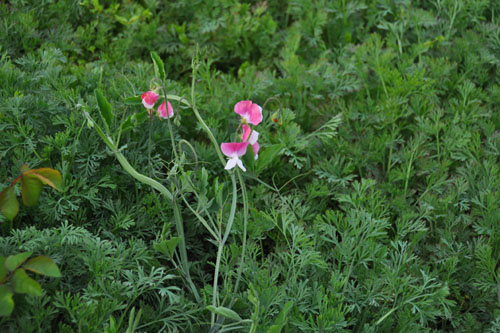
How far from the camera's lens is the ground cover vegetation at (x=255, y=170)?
1593mm

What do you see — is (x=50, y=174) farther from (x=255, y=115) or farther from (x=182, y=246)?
(x=255, y=115)

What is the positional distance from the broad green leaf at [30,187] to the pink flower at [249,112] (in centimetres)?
65

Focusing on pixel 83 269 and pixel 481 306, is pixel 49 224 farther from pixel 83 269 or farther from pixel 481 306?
pixel 481 306

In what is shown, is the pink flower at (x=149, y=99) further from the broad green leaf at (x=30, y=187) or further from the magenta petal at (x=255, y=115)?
the broad green leaf at (x=30, y=187)

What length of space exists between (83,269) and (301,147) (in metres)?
1.00

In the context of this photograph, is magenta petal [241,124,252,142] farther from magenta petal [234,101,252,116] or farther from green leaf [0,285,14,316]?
green leaf [0,285,14,316]

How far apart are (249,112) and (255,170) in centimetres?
32

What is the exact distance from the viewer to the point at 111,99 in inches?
83.0

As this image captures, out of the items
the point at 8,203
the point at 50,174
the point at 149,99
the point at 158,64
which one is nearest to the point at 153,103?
the point at 149,99

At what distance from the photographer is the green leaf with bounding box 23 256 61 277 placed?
1296 mm

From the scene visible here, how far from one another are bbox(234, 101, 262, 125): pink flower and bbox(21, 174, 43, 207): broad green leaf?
646mm

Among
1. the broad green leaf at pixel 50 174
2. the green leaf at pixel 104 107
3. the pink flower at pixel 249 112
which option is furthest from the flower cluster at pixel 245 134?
the broad green leaf at pixel 50 174

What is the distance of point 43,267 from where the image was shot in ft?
4.28

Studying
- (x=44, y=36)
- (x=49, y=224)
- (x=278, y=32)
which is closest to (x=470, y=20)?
(x=278, y=32)
